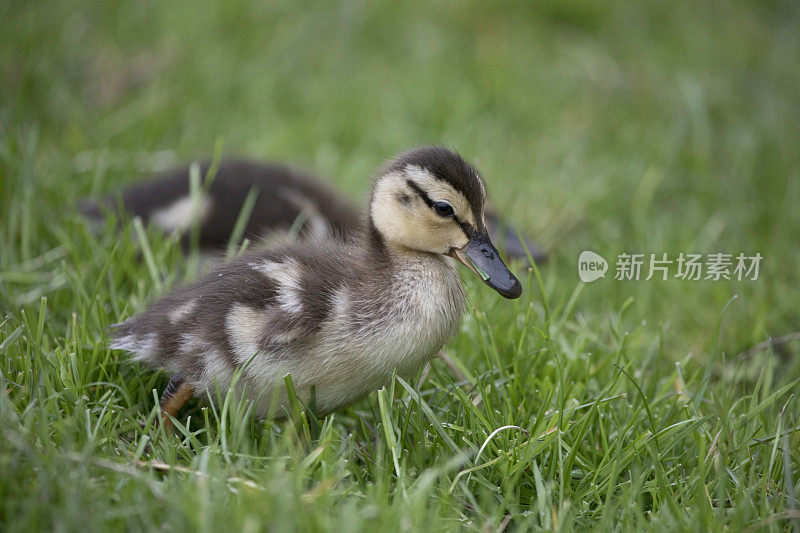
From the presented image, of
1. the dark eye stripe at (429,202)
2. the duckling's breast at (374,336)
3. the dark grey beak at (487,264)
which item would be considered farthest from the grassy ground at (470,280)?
the dark eye stripe at (429,202)

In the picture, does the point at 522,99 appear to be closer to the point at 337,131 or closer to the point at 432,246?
the point at 337,131

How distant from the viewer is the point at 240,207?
→ 283 cm

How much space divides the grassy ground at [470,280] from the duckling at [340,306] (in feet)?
0.33

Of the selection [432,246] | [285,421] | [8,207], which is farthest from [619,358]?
[8,207]

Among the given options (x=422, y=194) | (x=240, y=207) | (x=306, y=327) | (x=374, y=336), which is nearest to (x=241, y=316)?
Result: (x=306, y=327)

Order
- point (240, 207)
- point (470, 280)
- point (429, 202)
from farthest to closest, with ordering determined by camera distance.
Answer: point (240, 207)
point (470, 280)
point (429, 202)

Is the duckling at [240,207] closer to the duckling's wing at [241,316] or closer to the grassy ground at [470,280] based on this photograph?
the grassy ground at [470,280]

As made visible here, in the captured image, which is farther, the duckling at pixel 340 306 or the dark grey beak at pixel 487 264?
the dark grey beak at pixel 487 264

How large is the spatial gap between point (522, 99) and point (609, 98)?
1.76ft

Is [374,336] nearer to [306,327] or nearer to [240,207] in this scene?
[306,327]

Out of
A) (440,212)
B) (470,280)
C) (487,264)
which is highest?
(440,212)

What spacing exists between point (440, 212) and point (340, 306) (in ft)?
1.08

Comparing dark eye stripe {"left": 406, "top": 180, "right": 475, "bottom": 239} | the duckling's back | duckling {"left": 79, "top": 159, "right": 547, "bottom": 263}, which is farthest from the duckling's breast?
duckling {"left": 79, "top": 159, "right": 547, "bottom": 263}

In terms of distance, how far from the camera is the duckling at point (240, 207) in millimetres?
2752
